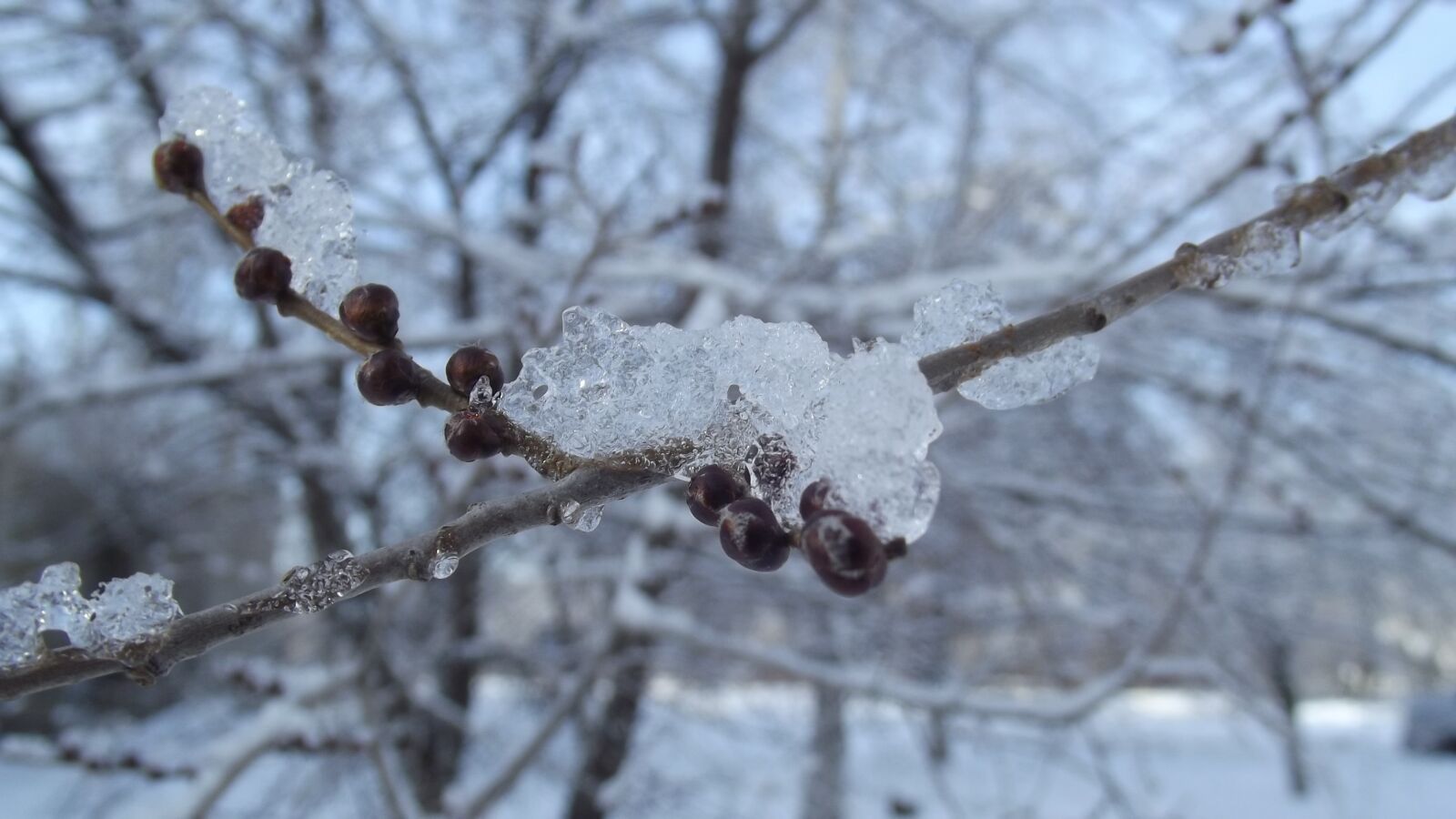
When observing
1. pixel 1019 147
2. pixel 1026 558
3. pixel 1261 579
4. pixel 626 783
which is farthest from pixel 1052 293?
pixel 1261 579

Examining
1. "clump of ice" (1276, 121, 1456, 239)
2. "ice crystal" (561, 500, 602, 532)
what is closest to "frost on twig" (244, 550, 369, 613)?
"ice crystal" (561, 500, 602, 532)

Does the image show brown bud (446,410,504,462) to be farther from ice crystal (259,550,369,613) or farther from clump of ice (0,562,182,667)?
clump of ice (0,562,182,667)

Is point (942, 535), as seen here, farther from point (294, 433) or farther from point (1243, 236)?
point (1243, 236)

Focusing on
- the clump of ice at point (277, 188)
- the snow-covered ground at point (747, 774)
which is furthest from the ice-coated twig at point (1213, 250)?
the snow-covered ground at point (747, 774)

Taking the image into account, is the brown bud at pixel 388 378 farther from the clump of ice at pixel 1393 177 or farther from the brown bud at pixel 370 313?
the clump of ice at pixel 1393 177

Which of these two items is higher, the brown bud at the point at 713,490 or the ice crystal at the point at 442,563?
the brown bud at the point at 713,490
